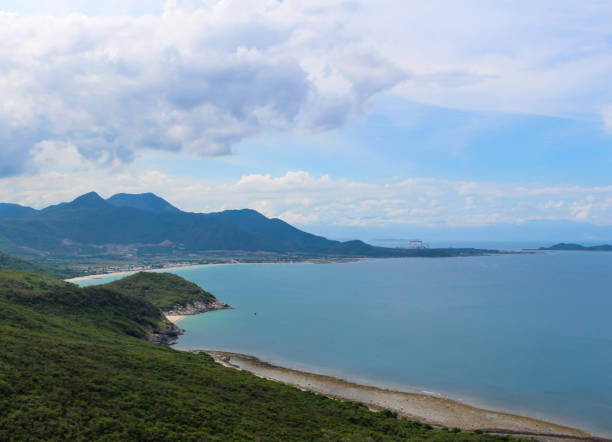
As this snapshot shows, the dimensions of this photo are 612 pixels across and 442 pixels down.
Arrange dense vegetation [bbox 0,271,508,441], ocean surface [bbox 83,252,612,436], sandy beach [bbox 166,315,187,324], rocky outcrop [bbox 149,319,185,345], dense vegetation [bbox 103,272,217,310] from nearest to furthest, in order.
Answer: dense vegetation [bbox 0,271,508,441] → ocean surface [bbox 83,252,612,436] → rocky outcrop [bbox 149,319,185,345] → sandy beach [bbox 166,315,187,324] → dense vegetation [bbox 103,272,217,310]

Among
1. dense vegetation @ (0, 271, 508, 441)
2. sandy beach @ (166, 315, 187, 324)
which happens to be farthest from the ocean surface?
dense vegetation @ (0, 271, 508, 441)

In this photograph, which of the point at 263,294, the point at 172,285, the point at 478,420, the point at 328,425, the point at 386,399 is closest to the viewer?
the point at 328,425

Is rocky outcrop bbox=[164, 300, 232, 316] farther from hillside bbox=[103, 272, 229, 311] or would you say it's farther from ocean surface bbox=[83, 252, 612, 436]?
ocean surface bbox=[83, 252, 612, 436]

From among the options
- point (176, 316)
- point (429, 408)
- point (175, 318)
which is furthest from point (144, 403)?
point (176, 316)

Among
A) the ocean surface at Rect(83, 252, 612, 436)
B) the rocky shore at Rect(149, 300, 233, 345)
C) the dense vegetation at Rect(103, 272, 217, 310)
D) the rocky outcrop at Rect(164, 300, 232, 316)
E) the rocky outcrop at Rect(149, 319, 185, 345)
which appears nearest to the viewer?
the ocean surface at Rect(83, 252, 612, 436)

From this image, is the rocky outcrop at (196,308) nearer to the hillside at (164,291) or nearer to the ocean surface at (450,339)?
the hillside at (164,291)

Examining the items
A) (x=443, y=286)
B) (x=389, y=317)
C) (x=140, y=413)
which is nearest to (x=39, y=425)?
(x=140, y=413)

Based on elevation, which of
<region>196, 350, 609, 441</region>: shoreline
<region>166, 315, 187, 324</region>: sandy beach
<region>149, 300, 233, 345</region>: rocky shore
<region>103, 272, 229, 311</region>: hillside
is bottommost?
<region>166, 315, 187, 324</region>: sandy beach

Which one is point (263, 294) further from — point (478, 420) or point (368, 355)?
point (478, 420)
